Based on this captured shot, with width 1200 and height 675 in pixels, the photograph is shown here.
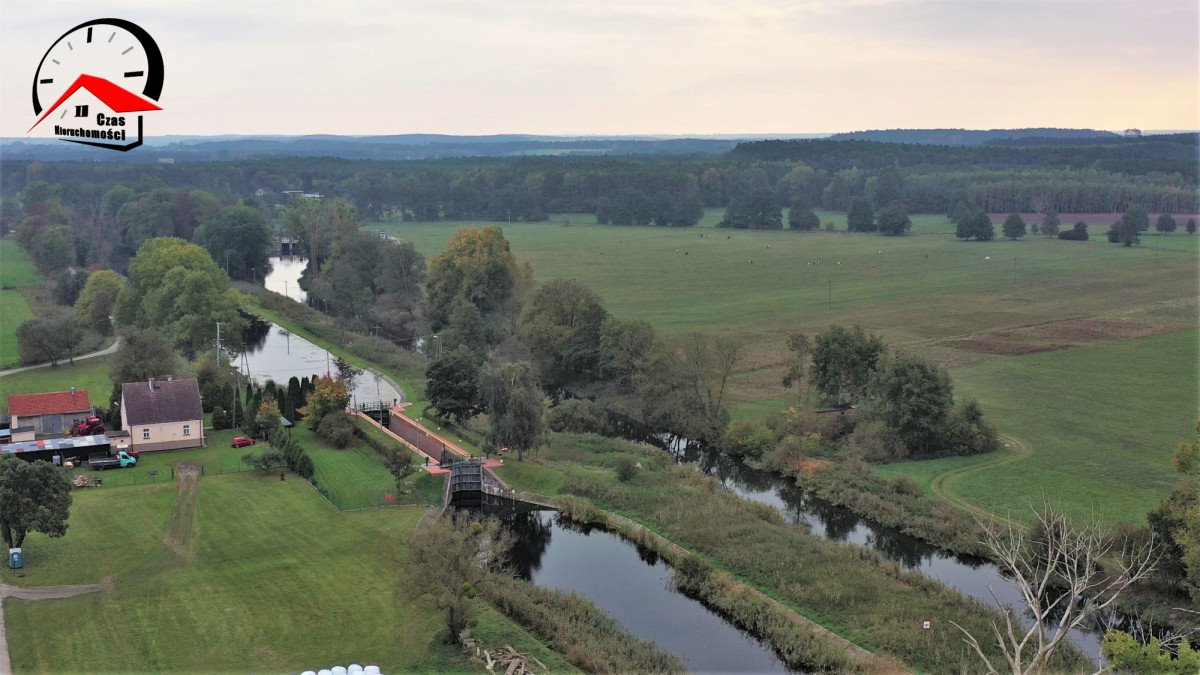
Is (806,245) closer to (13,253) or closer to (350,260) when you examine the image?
(350,260)

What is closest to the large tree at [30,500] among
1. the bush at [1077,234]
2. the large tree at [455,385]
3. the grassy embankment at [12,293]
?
the large tree at [455,385]

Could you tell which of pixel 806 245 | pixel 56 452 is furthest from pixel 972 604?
pixel 806 245

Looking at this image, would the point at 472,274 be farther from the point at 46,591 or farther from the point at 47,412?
the point at 46,591

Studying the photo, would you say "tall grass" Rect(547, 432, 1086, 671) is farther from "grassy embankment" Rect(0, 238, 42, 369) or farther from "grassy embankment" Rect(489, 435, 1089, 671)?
"grassy embankment" Rect(0, 238, 42, 369)

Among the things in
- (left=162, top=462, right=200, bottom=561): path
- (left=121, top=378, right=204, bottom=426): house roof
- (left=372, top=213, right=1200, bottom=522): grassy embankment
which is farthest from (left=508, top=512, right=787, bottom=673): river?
(left=121, top=378, right=204, bottom=426): house roof

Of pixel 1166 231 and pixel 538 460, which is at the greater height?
pixel 1166 231

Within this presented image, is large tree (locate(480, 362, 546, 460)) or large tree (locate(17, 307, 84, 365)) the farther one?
large tree (locate(17, 307, 84, 365))
